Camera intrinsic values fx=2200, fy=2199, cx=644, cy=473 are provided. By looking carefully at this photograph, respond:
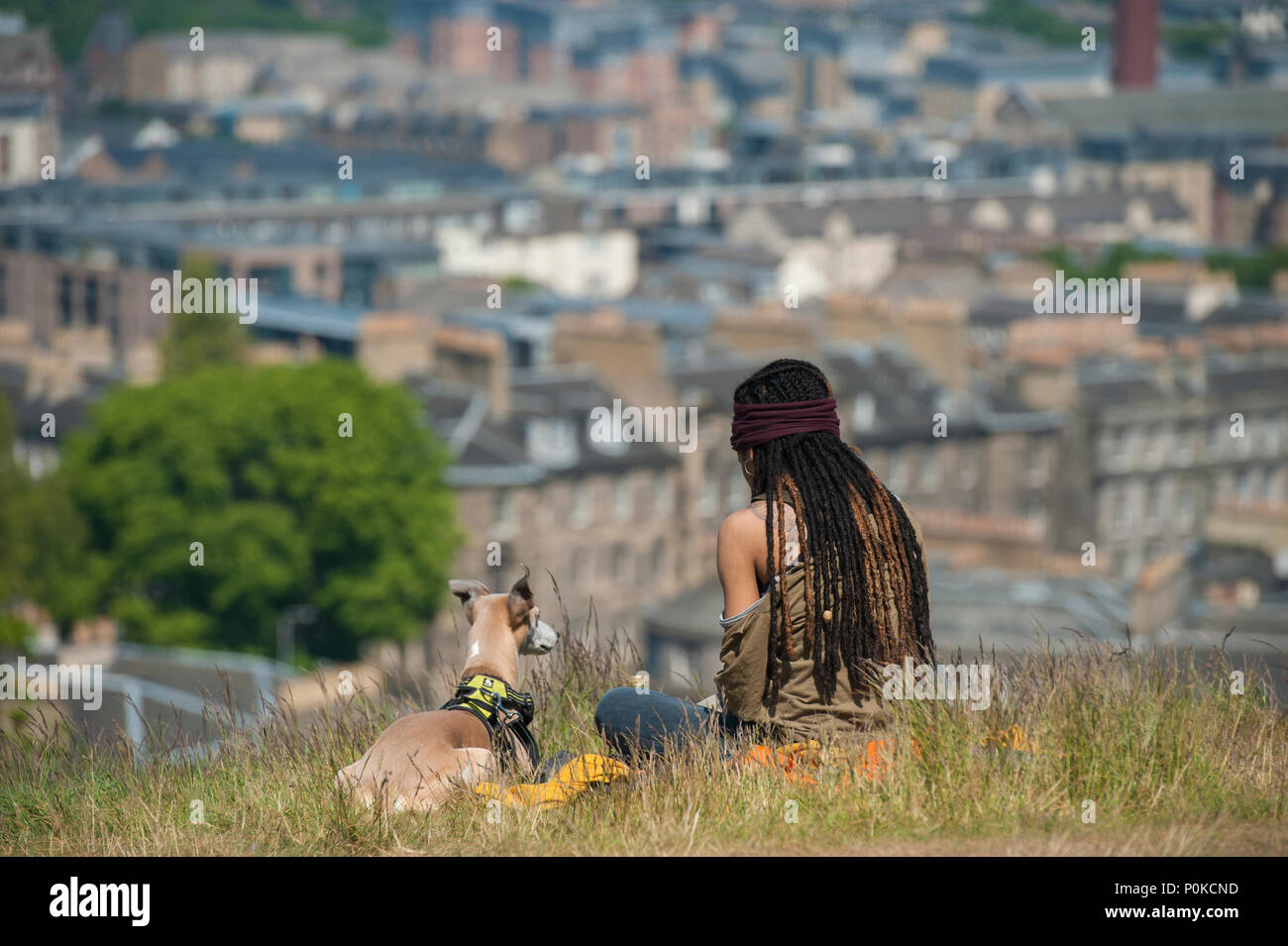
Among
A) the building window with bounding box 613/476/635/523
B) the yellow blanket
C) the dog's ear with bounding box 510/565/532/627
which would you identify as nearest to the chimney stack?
the building window with bounding box 613/476/635/523

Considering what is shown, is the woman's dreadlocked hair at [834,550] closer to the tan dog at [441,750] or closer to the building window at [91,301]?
the tan dog at [441,750]

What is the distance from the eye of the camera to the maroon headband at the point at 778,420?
26.7 ft

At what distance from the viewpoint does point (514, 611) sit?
908cm

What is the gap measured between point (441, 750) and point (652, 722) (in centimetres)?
81

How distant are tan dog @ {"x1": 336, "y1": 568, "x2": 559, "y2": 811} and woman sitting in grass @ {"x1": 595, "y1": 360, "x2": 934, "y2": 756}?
651mm

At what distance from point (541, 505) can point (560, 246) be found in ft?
200

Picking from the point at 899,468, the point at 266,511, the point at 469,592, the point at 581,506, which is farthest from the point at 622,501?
the point at 469,592

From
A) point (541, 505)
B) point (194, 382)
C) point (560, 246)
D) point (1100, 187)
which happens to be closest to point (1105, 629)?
point (541, 505)

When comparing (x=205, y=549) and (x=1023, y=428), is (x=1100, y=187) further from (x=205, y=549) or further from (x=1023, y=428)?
(x=205, y=549)

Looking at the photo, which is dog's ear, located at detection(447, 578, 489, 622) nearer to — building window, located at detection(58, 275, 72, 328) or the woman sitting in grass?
the woman sitting in grass

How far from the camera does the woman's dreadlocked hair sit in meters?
7.93

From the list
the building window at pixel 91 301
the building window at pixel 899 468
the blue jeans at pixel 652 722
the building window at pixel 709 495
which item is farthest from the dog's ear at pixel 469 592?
the building window at pixel 91 301

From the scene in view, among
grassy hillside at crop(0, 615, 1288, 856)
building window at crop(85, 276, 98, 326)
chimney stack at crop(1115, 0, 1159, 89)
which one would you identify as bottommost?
grassy hillside at crop(0, 615, 1288, 856)

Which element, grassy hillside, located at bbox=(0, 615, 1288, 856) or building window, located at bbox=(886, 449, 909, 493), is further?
building window, located at bbox=(886, 449, 909, 493)
